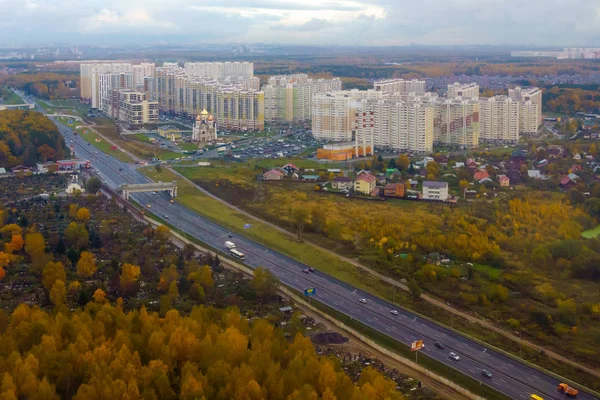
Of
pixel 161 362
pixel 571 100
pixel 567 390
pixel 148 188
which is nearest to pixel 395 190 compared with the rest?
pixel 148 188

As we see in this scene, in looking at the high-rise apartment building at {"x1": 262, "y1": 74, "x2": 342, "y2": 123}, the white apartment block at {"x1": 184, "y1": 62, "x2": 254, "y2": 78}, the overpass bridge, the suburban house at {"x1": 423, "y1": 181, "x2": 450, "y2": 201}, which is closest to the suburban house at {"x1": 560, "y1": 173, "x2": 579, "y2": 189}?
the suburban house at {"x1": 423, "y1": 181, "x2": 450, "y2": 201}

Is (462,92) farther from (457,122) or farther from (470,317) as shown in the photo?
(470,317)

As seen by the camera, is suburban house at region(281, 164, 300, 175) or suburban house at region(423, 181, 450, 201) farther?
suburban house at region(281, 164, 300, 175)

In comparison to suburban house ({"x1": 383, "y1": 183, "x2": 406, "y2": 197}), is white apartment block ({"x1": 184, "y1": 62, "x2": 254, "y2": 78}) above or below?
above

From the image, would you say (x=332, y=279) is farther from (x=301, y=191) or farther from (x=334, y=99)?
(x=334, y=99)

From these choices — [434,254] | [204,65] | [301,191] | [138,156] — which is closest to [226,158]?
[138,156]

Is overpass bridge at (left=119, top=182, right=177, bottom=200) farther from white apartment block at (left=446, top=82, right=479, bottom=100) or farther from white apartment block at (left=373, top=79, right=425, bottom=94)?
white apartment block at (left=373, top=79, right=425, bottom=94)

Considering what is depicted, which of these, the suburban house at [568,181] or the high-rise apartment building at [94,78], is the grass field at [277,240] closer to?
the suburban house at [568,181]
